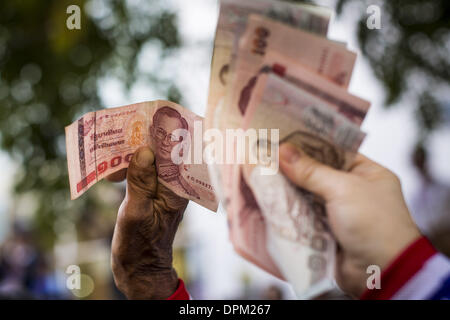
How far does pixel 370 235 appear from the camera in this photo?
683 mm

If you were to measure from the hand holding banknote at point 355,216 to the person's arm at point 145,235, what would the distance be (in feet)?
0.79

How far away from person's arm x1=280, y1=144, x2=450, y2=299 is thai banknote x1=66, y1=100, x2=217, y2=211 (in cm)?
18

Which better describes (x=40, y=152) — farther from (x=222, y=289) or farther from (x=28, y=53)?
(x=222, y=289)

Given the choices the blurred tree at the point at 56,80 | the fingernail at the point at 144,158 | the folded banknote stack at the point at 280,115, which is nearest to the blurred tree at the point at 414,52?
the blurred tree at the point at 56,80

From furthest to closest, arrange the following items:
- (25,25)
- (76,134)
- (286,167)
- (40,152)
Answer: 1. (40,152)
2. (25,25)
3. (76,134)
4. (286,167)

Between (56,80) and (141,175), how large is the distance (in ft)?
3.88

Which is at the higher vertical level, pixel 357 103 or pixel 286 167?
pixel 357 103

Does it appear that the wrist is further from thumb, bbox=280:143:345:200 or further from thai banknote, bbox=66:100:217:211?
thumb, bbox=280:143:345:200

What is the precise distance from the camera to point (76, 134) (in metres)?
0.84

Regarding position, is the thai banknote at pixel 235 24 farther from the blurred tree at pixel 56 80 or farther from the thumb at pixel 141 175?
the blurred tree at pixel 56 80

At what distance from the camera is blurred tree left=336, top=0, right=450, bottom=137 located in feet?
5.29

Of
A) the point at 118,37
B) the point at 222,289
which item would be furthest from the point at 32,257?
the point at 222,289

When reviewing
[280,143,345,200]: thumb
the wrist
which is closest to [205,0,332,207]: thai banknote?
[280,143,345,200]: thumb

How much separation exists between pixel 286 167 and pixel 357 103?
6.2 inches
